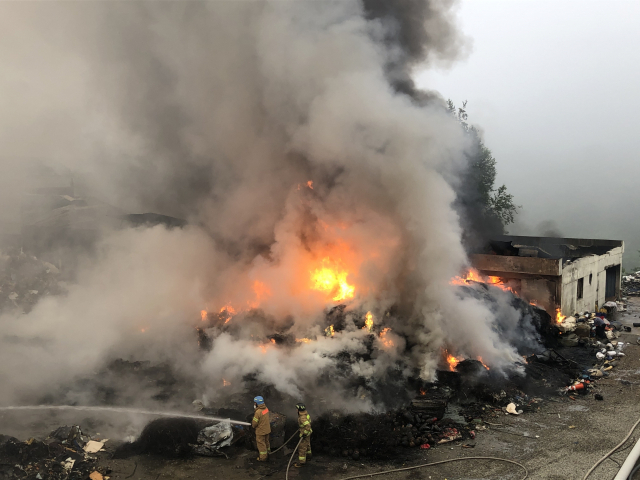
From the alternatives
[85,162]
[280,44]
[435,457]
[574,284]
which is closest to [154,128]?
[85,162]

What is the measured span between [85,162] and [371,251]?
40.2ft

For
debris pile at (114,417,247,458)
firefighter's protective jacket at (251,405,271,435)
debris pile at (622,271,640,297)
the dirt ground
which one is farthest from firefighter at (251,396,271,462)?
debris pile at (622,271,640,297)

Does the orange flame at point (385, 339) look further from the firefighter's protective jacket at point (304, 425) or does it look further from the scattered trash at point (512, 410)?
the firefighter's protective jacket at point (304, 425)

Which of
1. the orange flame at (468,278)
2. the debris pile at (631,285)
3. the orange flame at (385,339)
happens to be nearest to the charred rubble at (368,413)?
the orange flame at (385,339)

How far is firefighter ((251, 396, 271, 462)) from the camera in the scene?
771 cm

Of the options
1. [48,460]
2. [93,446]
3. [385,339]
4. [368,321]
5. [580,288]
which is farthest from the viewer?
[580,288]

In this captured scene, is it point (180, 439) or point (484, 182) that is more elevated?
point (484, 182)

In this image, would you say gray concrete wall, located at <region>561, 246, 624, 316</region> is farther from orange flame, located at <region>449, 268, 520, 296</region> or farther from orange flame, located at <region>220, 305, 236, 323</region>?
→ orange flame, located at <region>220, 305, 236, 323</region>

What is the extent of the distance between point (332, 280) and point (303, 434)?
768 cm

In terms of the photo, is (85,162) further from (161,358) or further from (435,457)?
(435,457)

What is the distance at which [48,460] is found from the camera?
7.29 meters

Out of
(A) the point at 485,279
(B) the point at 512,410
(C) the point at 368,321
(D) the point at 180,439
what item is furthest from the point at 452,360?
(A) the point at 485,279

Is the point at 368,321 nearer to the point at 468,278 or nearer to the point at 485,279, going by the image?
the point at 468,278

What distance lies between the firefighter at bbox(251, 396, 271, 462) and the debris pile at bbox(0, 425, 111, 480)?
8.30ft
